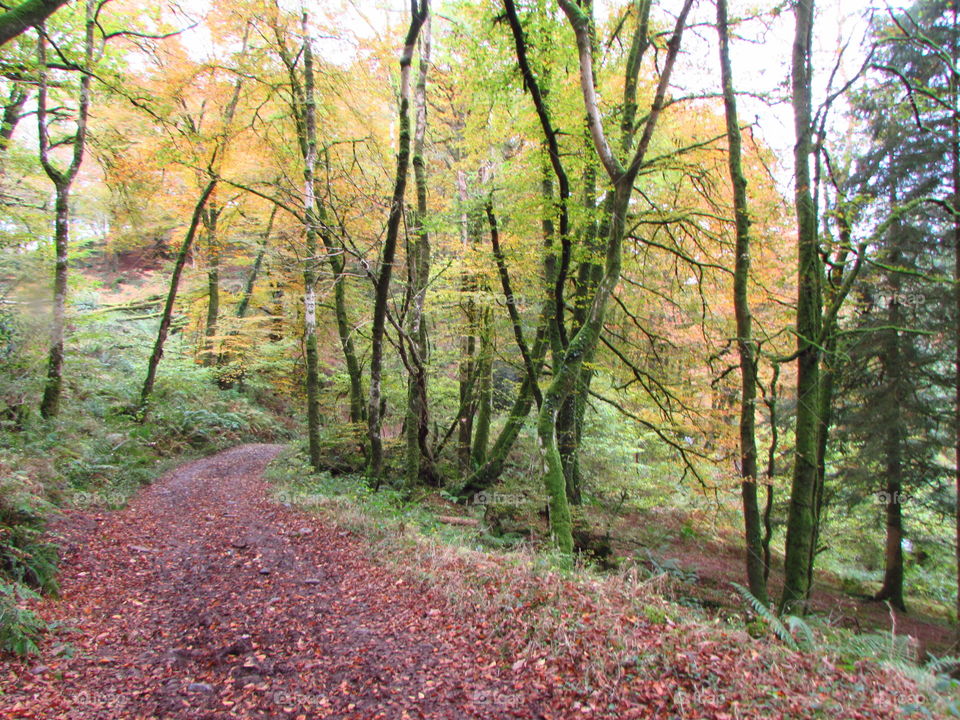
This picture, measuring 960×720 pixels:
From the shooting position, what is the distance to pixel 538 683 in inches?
148

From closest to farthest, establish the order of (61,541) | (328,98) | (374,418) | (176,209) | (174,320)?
(61,541)
(374,418)
(328,98)
(176,209)
(174,320)

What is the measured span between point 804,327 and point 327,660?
24.0 feet

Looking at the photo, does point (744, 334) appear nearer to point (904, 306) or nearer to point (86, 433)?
point (904, 306)

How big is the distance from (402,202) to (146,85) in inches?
350

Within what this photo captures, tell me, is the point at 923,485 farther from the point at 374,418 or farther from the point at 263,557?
the point at 263,557

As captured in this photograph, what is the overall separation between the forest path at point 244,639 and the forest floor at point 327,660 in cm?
2

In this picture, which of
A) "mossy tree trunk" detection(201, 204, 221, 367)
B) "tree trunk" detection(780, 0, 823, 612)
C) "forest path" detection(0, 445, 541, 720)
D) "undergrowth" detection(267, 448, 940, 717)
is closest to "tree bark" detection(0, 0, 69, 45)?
"forest path" detection(0, 445, 541, 720)

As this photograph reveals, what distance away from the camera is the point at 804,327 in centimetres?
707

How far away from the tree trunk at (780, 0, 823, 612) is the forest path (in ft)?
17.5

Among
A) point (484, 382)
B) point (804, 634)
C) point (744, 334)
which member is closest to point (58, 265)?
point (484, 382)

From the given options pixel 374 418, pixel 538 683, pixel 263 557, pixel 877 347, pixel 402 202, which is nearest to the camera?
pixel 538 683

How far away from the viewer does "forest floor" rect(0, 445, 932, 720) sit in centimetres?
343

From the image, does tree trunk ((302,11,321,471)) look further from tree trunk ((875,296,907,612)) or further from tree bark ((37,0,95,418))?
tree trunk ((875,296,907,612))

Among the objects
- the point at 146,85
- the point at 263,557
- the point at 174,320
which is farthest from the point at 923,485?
the point at 174,320
